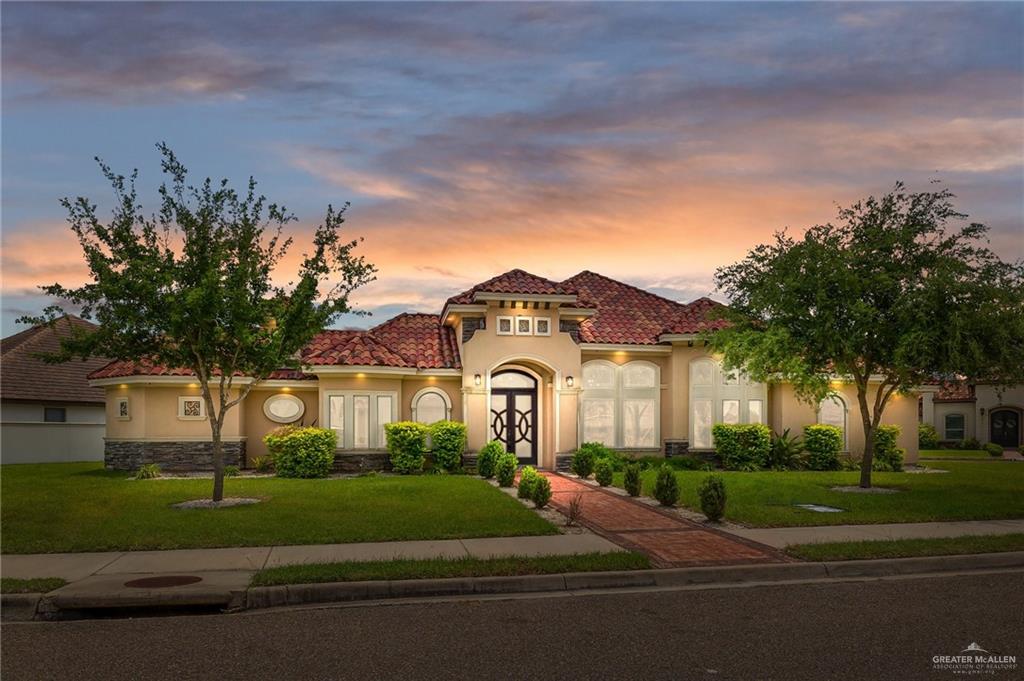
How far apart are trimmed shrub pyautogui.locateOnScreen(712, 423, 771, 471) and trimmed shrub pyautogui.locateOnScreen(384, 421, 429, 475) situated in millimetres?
9656

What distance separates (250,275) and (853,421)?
70.2ft

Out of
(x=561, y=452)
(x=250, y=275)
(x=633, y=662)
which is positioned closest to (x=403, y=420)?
(x=561, y=452)

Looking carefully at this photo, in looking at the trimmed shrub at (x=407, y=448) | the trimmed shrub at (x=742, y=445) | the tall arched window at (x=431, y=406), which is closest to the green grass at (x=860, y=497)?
the trimmed shrub at (x=742, y=445)

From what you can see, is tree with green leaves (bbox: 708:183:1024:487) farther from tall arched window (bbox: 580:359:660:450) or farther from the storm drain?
the storm drain

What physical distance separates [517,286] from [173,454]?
Result: 11.7m

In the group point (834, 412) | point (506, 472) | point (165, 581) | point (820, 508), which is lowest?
point (820, 508)

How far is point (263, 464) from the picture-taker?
78.6 ft

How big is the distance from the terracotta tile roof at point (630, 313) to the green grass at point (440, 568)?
15.8 meters

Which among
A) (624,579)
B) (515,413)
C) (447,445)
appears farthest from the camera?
→ (515,413)

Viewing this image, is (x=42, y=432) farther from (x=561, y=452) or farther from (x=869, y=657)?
(x=869, y=657)

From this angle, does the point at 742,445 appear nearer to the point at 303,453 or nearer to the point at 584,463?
the point at 584,463

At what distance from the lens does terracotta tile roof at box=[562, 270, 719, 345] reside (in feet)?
87.2

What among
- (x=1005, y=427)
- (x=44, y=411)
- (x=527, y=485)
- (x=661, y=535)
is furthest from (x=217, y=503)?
(x=1005, y=427)

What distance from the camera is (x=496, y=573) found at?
9852mm
